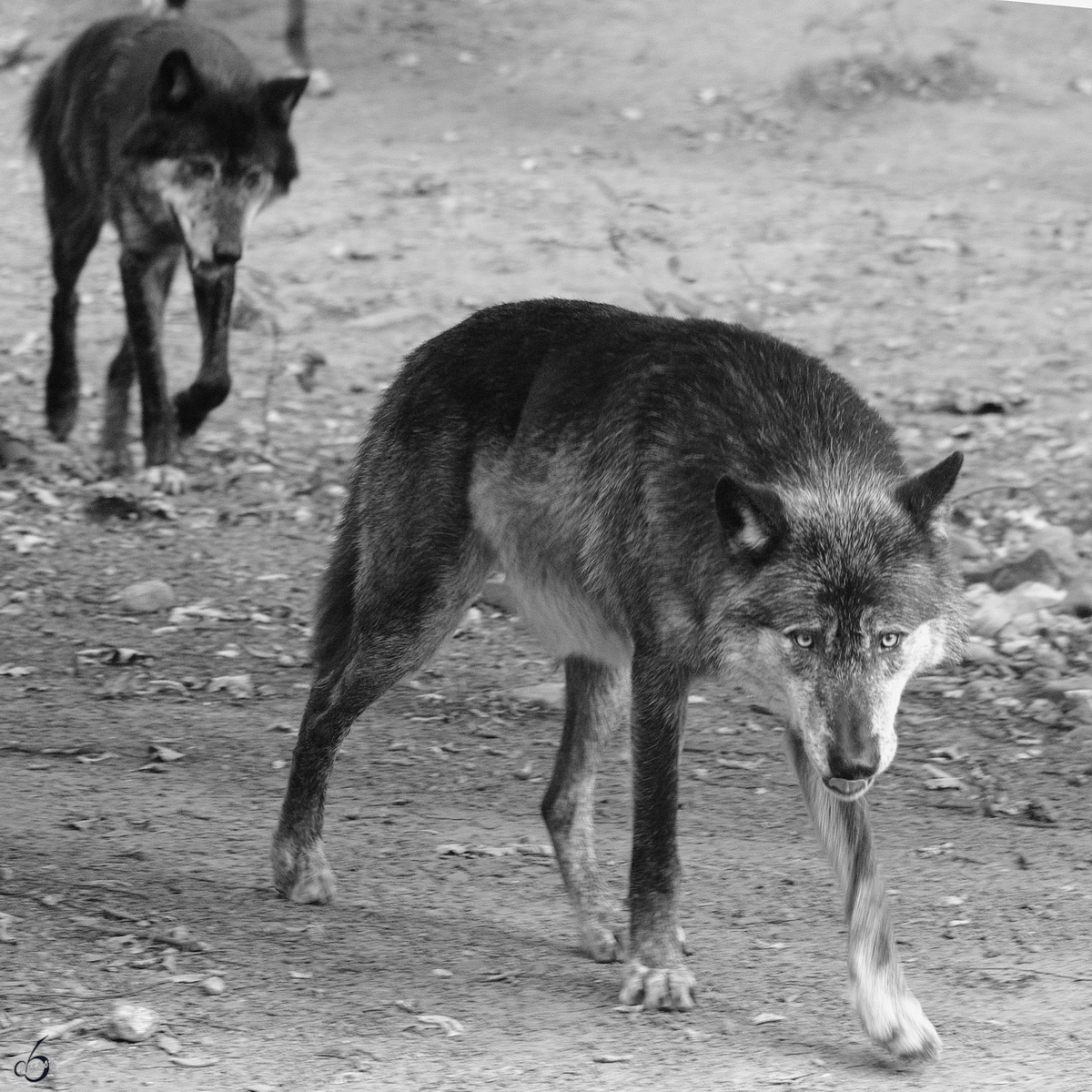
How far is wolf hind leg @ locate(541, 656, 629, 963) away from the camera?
4.33 m

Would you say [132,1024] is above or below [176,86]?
below

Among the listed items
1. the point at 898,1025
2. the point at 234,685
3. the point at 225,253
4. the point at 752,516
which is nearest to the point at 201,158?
the point at 225,253

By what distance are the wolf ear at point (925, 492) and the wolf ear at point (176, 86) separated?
5078 mm

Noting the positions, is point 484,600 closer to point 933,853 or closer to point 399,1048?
point 933,853

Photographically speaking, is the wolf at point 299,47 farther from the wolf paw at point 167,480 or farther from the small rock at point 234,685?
the small rock at point 234,685

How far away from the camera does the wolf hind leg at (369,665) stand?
4.41 meters

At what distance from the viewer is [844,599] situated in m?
3.61

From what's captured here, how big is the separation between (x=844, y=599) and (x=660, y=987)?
3.29 feet

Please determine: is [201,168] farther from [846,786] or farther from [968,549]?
[846,786]

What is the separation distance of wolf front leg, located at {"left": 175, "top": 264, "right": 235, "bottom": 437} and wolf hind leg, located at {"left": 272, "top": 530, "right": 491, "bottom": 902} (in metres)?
3.89

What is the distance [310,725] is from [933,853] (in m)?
1.81

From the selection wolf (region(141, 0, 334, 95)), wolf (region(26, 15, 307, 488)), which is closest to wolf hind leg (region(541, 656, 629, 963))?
wolf (region(26, 15, 307, 488))

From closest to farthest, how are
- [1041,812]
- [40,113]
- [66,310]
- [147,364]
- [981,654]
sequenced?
[1041,812]
[981,654]
[147,364]
[66,310]
[40,113]

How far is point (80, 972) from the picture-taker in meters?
3.87
